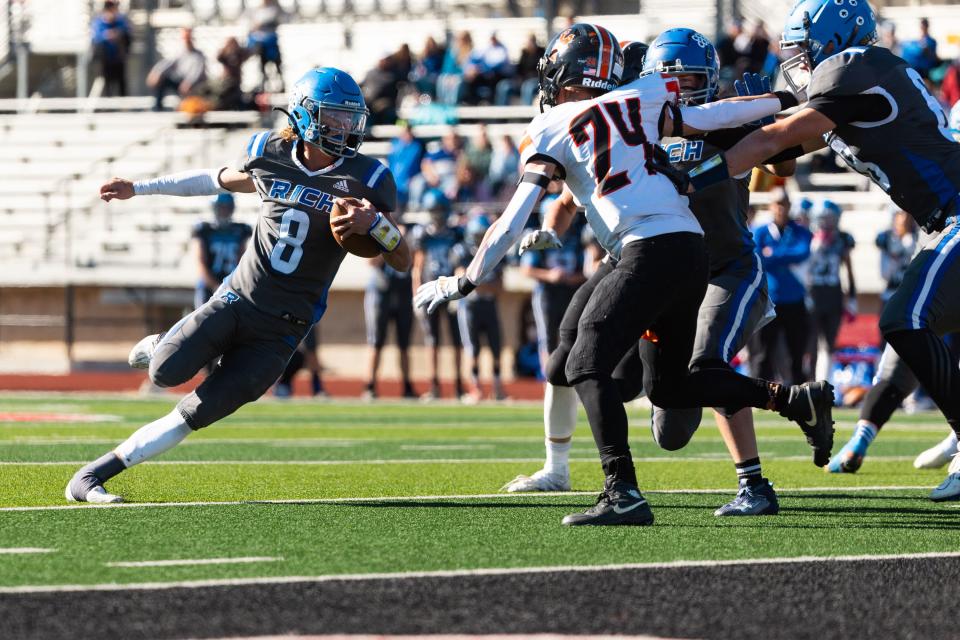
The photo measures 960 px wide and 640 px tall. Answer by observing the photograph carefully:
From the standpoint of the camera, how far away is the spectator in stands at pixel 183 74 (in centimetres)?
2188

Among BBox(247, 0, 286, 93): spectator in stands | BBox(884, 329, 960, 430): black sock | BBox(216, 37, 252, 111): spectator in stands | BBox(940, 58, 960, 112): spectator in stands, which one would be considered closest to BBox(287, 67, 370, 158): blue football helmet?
BBox(884, 329, 960, 430): black sock

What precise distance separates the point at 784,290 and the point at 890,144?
7418 mm

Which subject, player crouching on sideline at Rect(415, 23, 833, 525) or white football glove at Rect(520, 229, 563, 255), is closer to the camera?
player crouching on sideline at Rect(415, 23, 833, 525)

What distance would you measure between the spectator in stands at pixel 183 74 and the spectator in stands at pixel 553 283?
903 cm

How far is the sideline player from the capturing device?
592cm

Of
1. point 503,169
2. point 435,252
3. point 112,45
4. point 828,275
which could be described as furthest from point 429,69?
point 828,275

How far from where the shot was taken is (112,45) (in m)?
22.8

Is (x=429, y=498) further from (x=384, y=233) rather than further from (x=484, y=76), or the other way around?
(x=484, y=76)

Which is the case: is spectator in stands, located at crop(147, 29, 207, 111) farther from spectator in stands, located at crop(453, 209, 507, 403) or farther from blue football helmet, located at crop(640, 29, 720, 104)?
blue football helmet, located at crop(640, 29, 720, 104)

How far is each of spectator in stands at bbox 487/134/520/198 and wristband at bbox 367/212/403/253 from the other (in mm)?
11971

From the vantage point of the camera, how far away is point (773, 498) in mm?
5918

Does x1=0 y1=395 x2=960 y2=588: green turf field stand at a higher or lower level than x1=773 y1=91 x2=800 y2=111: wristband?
lower

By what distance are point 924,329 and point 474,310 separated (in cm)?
904

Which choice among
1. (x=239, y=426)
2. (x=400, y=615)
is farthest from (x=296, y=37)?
(x=400, y=615)
